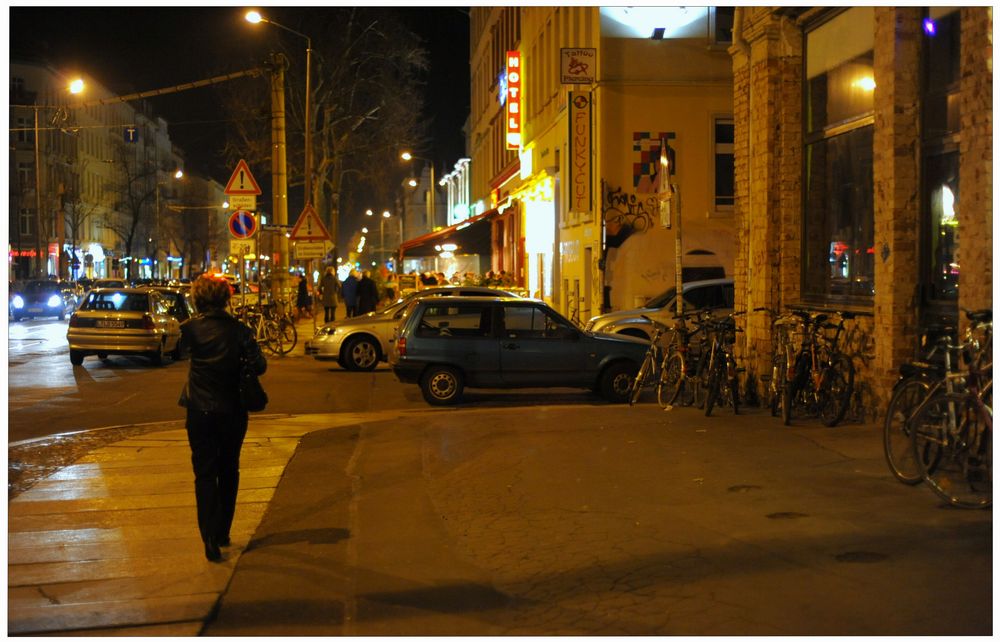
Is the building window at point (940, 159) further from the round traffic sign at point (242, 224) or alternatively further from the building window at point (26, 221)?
the building window at point (26, 221)

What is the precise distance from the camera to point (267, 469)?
1034 cm

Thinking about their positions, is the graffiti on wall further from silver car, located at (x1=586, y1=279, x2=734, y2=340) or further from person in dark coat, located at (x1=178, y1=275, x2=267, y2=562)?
person in dark coat, located at (x1=178, y1=275, x2=267, y2=562)

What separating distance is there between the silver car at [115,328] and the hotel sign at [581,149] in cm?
1003

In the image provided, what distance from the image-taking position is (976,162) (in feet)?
30.5

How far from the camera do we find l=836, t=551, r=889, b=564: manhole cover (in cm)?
642

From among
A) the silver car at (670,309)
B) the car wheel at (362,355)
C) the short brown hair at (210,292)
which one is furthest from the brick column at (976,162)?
the car wheel at (362,355)

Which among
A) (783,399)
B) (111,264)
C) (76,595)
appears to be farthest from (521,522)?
(111,264)

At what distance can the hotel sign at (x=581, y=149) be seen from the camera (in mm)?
26156

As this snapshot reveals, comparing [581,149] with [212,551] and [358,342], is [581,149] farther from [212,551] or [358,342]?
[212,551]

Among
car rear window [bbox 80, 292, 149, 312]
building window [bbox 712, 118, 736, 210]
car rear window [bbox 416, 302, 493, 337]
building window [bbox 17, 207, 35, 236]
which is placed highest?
building window [bbox 17, 207, 35, 236]

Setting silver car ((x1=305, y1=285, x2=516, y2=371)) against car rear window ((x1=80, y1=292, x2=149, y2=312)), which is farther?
car rear window ((x1=80, y1=292, x2=149, y2=312))

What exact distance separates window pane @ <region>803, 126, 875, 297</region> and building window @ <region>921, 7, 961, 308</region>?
1.14 meters

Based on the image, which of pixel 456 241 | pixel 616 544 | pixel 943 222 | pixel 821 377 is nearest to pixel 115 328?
pixel 821 377

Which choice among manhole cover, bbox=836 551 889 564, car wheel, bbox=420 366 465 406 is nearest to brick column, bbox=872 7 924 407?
manhole cover, bbox=836 551 889 564
